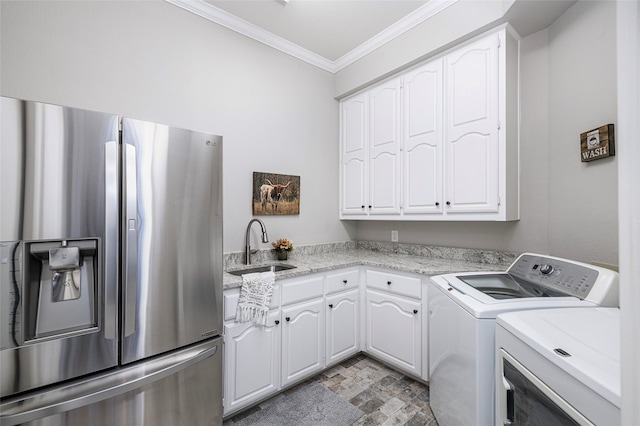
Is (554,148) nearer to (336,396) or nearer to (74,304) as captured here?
(336,396)

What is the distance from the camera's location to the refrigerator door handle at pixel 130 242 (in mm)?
1187

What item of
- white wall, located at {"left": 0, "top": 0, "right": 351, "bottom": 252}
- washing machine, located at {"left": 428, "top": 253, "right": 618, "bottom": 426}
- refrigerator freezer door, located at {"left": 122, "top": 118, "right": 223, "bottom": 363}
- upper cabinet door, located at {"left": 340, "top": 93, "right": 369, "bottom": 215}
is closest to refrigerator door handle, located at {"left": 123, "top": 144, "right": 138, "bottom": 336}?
refrigerator freezer door, located at {"left": 122, "top": 118, "right": 223, "bottom": 363}

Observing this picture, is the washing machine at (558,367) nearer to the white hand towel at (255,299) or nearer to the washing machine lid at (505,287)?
the washing machine lid at (505,287)

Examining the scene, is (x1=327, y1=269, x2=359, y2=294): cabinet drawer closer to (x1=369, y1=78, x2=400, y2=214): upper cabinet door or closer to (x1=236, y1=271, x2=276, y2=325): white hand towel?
(x1=236, y1=271, x2=276, y2=325): white hand towel

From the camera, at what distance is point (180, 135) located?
4.43 ft

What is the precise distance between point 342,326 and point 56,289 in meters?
1.87

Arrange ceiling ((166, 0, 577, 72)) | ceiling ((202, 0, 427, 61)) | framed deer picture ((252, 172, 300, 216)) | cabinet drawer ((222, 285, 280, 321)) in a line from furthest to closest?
framed deer picture ((252, 172, 300, 216)) → ceiling ((202, 0, 427, 61)) → ceiling ((166, 0, 577, 72)) → cabinet drawer ((222, 285, 280, 321))

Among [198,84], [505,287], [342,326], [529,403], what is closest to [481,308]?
[529,403]

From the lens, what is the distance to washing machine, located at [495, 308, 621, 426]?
2.13ft

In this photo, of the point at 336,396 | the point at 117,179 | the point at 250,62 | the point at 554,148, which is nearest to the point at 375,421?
the point at 336,396

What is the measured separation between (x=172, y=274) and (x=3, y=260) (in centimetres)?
55

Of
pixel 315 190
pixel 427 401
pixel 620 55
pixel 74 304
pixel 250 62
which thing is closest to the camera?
pixel 620 55

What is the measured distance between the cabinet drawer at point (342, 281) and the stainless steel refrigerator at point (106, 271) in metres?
0.98

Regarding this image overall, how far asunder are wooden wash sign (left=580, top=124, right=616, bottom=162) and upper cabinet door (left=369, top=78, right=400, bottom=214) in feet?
4.14
